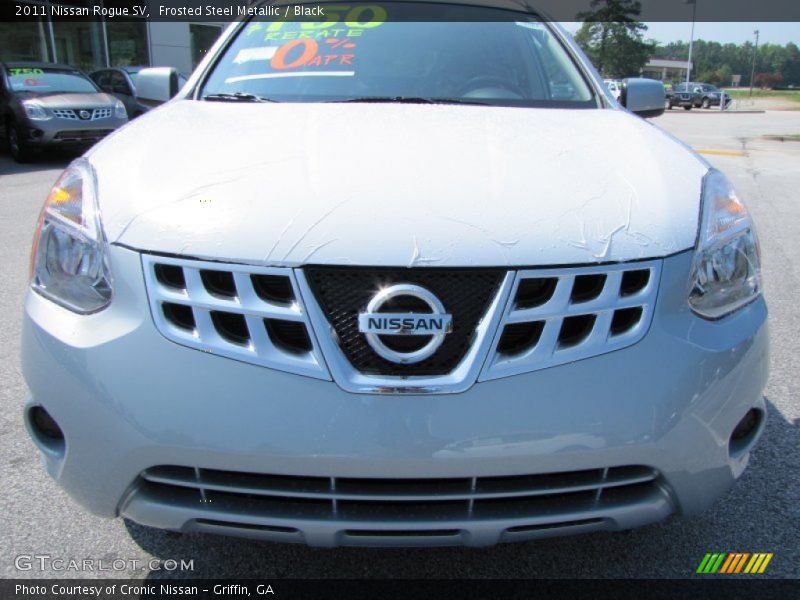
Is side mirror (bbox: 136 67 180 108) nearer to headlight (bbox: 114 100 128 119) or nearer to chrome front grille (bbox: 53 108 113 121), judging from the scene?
chrome front grille (bbox: 53 108 113 121)

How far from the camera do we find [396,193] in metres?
1.51

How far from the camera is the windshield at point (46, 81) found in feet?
34.7

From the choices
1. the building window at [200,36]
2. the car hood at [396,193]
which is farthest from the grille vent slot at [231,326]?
the building window at [200,36]

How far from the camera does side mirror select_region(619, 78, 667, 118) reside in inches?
119

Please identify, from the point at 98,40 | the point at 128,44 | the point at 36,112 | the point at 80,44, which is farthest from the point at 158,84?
the point at 128,44

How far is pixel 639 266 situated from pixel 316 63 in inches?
64.9

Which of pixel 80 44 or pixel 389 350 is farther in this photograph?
pixel 80 44

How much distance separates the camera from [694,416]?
145 centimetres

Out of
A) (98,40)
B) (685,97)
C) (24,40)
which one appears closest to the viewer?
(24,40)

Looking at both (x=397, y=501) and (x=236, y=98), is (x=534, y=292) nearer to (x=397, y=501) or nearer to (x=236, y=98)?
(x=397, y=501)

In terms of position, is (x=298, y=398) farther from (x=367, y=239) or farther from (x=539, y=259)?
(x=539, y=259)

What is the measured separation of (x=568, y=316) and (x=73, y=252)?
1.09 metres

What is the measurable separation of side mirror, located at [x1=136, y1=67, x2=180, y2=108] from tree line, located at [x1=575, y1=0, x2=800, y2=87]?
19958 mm

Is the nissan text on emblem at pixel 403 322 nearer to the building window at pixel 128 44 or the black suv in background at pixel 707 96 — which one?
the building window at pixel 128 44
